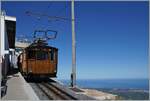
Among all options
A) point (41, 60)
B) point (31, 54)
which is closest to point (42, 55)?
point (41, 60)

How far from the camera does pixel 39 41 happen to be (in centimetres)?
3041

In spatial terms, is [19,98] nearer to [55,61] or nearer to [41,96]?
[41,96]

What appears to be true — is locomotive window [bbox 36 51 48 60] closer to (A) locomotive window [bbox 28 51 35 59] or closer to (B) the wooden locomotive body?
(B) the wooden locomotive body

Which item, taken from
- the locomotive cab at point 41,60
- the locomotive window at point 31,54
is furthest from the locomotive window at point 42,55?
the locomotive window at point 31,54

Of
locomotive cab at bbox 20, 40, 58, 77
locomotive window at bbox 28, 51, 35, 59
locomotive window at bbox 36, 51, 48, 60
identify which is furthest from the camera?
locomotive window at bbox 36, 51, 48, 60

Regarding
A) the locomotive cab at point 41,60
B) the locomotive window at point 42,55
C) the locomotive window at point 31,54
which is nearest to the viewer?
the locomotive cab at point 41,60

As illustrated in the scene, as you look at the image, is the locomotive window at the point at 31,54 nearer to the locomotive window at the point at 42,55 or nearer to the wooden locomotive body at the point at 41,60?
the wooden locomotive body at the point at 41,60

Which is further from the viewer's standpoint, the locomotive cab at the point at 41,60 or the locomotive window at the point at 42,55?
the locomotive window at the point at 42,55

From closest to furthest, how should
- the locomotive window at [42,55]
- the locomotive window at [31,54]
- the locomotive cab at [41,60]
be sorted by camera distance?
the locomotive cab at [41,60], the locomotive window at [31,54], the locomotive window at [42,55]

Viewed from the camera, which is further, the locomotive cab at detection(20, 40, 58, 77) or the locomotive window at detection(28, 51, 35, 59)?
the locomotive window at detection(28, 51, 35, 59)

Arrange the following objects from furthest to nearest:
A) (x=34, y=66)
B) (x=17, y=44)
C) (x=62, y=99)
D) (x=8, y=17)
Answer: (x=17, y=44) < (x=8, y=17) < (x=34, y=66) < (x=62, y=99)

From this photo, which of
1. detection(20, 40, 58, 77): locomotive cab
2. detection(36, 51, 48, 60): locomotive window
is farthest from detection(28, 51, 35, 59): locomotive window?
detection(36, 51, 48, 60): locomotive window

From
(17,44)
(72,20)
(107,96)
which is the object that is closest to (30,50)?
(72,20)

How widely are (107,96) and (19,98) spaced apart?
490 centimetres
